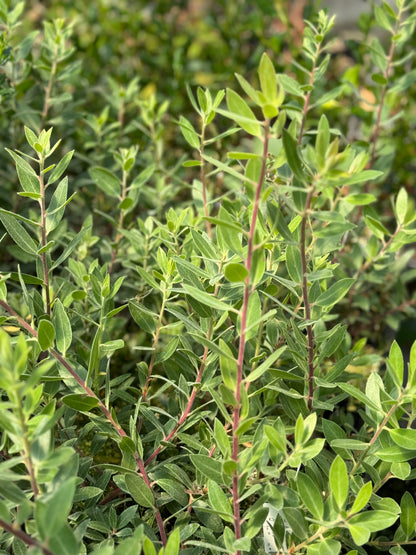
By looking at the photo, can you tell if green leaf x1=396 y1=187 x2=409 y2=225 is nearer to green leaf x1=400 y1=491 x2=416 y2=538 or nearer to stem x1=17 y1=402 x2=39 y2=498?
green leaf x1=400 y1=491 x2=416 y2=538

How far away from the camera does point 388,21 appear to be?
1.54 metres

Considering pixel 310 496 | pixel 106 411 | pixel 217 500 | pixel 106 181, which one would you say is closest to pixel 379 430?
pixel 310 496

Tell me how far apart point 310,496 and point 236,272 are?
314 mm

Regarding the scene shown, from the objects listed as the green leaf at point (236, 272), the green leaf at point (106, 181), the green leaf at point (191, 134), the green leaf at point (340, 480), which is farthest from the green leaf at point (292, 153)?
the green leaf at point (106, 181)

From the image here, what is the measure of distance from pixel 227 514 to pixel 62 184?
1.91ft

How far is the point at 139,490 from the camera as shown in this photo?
86cm

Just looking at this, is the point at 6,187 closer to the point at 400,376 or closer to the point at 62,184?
the point at 62,184

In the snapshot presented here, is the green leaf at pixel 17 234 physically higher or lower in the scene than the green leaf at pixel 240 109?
lower

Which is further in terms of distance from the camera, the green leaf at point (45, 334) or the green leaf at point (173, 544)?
the green leaf at point (45, 334)

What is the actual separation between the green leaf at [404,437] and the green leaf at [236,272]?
1.07 ft

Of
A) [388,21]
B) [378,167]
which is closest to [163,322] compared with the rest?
[378,167]

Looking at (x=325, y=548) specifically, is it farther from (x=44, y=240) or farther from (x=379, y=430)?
(x=44, y=240)

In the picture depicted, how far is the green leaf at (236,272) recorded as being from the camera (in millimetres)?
693

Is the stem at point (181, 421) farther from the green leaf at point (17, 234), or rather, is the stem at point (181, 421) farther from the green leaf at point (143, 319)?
the green leaf at point (17, 234)
